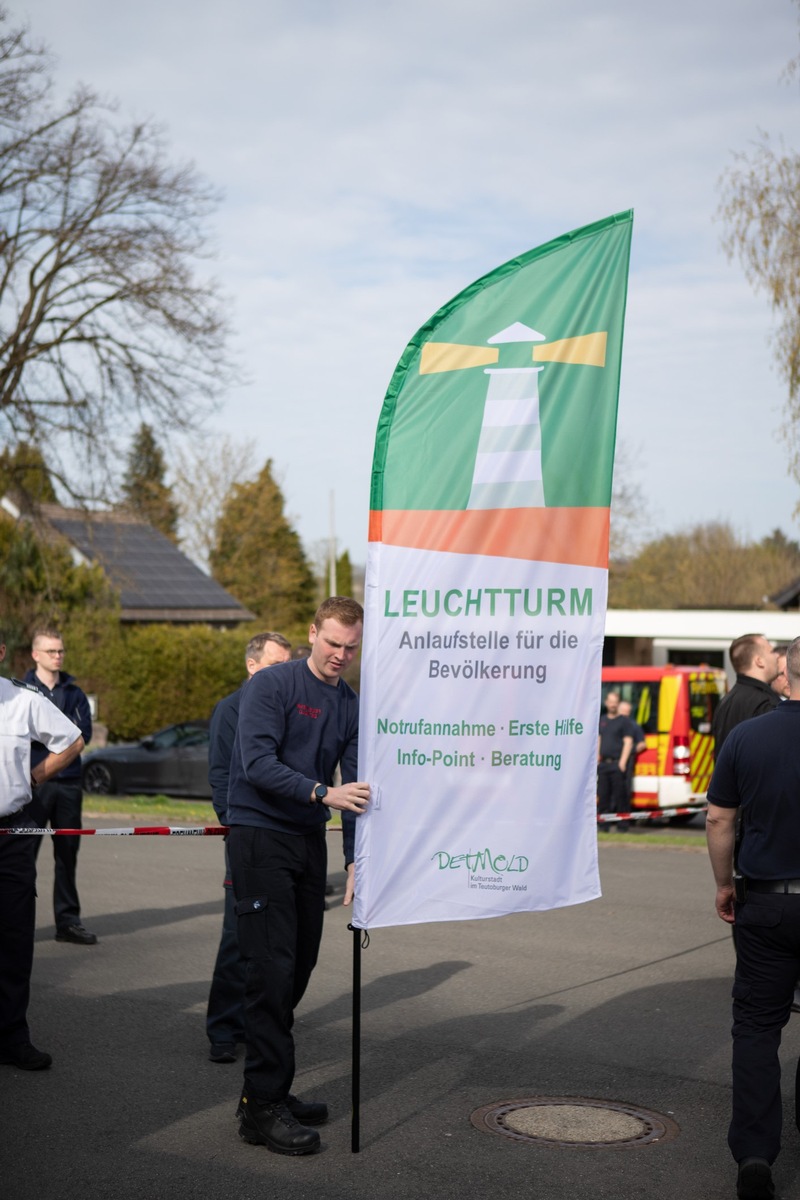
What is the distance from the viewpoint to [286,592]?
64.1m

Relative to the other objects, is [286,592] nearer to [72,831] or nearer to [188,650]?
[188,650]

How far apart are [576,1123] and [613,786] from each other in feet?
45.8

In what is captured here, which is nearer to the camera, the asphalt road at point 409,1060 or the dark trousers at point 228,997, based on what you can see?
the asphalt road at point 409,1060

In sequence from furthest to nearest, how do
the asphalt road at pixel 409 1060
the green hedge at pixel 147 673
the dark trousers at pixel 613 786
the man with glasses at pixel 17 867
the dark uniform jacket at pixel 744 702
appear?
the green hedge at pixel 147 673 → the dark trousers at pixel 613 786 → the dark uniform jacket at pixel 744 702 → the man with glasses at pixel 17 867 → the asphalt road at pixel 409 1060

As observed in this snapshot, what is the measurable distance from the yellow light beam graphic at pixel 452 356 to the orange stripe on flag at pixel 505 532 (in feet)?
1.74

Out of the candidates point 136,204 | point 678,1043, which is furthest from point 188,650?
point 678,1043

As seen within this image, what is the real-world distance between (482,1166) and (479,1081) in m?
1.15

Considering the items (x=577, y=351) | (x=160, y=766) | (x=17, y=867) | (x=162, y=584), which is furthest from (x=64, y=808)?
(x=162, y=584)

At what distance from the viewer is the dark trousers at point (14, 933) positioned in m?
6.47

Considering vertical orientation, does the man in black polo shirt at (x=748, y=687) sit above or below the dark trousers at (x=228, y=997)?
above

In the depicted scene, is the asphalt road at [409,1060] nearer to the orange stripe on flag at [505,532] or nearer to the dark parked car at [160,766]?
the orange stripe on flag at [505,532]

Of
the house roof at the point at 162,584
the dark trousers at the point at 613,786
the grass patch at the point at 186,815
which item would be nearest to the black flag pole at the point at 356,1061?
the grass patch at the point at 186,815

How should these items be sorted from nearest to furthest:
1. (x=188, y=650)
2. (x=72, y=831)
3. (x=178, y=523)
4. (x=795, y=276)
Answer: (x=72, y=831) < (x=795, y=276) < (x=188, y=650) < (x=178, y=523)

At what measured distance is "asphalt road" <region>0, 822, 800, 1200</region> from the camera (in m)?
4.99
